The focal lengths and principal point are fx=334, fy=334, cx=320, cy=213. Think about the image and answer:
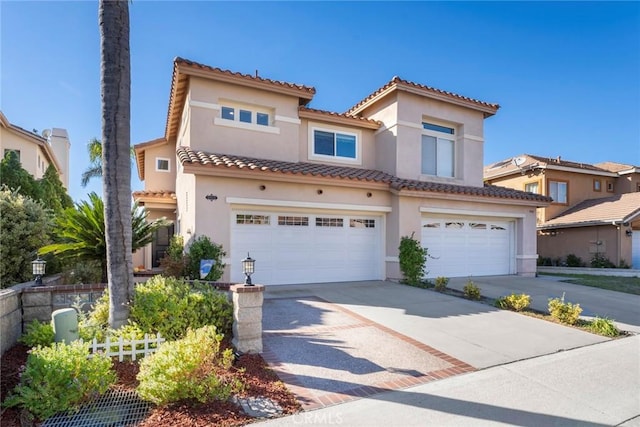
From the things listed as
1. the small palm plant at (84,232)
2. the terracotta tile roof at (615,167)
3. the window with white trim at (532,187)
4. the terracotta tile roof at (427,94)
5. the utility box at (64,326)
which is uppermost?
the terracotta tile roof at (427,94)

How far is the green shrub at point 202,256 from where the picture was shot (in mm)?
9234

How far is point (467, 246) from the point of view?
13859mm

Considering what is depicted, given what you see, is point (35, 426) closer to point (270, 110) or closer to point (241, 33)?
→ point (241, 33)

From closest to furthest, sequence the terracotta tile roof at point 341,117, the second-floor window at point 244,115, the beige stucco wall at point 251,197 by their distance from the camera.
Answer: the beige stucco wall at point 251,197
the second-floor window at point 244,115
the terracotta tile roof at point 341,117

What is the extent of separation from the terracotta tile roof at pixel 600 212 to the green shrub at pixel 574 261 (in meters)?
1.89

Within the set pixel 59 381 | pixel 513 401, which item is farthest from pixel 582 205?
pixel 59 381

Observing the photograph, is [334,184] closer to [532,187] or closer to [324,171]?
[324,171]

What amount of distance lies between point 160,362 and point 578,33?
51.2ft

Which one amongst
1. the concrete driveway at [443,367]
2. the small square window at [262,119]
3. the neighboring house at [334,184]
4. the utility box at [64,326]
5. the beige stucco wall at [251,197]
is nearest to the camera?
the concrete driveway at [443,367]

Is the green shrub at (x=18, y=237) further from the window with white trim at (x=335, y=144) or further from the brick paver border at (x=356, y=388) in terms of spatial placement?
the window with white trim at (x=335, y=144)

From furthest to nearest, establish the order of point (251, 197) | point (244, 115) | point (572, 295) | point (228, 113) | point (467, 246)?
point (467, 246) → point (244, 115) → point (228, 113) → point (572, 295) → point (251, 197)

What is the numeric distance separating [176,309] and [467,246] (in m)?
12.0

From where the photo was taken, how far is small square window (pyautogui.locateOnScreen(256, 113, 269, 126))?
12.4 meters

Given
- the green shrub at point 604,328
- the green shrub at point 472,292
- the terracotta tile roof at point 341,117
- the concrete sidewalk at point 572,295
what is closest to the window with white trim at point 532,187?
the concrete sidewalk at point 572,295
